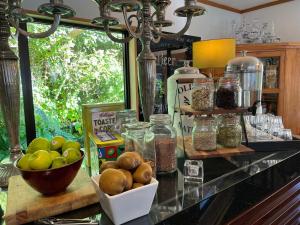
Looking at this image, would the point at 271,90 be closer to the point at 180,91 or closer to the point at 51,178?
the point at 180,91

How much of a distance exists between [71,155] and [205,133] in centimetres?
54

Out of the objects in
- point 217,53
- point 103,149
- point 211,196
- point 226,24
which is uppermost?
point 226,24

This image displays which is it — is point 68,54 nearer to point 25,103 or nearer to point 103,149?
point 25,103

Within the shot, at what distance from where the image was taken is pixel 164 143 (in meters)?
0.80

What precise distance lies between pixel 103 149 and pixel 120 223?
323 millimetres

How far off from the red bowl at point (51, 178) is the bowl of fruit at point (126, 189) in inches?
2.9

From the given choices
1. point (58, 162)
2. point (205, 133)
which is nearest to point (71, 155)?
point (58, 162)

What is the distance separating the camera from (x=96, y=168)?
87 centimetres

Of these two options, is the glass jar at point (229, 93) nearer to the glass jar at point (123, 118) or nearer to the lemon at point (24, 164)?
the glass jar at point (123, 118)

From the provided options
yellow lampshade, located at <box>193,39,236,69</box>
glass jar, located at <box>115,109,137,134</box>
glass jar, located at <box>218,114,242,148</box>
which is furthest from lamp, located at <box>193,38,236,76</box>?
glass jar, located at <box>115,109,137,134</box>

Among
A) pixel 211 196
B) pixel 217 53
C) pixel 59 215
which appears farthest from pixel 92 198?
pixel 217 53

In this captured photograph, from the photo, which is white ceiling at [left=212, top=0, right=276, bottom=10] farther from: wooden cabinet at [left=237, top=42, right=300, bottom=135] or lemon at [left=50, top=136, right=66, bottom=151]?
lemon at [left=50, top=136, right=66, bottom=151]

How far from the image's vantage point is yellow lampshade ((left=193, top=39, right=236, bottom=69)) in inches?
73.3

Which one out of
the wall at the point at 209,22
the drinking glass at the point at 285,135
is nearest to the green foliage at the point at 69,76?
the wall at the point at 209,22
